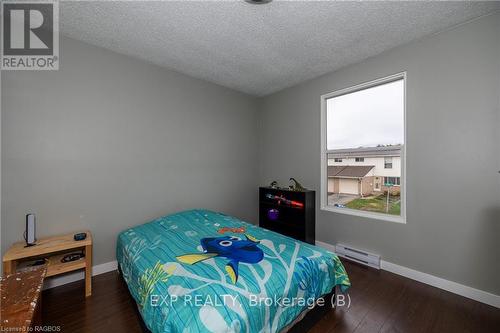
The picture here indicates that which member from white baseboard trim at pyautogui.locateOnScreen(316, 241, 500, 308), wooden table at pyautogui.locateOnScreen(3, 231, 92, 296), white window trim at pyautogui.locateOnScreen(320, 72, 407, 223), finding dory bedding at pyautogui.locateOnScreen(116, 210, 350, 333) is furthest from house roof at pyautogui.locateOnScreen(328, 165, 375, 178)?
wooden table at pyautogui.locateOnScreen(3, 231, 92, 296)

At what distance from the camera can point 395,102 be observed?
2475 mm

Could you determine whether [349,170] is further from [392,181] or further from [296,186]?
[296,186]

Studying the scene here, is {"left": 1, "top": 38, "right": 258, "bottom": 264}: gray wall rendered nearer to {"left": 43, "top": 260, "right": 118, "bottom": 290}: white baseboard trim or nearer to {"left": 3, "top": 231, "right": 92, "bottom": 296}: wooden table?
{"left": 43, "top": 260, "right": 118, "bottom": 290}: white baseboard trim

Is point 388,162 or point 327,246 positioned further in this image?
point 327,246

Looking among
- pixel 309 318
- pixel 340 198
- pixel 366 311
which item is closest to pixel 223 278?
pixel 309 318

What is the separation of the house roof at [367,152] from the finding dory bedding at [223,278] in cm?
157

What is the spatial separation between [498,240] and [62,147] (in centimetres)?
435

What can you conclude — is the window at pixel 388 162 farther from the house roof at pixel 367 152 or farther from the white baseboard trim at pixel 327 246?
the white baseboard trim at pixel 327 246

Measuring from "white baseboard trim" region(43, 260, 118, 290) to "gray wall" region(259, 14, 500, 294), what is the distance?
316 cm

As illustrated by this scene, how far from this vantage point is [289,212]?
3223 mm

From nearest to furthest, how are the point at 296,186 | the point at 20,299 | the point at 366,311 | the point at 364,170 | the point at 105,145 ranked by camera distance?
the point at 20,299 < the point at 366,311 < the point at 105,145 < the point at 364,170 < the point at 296,186

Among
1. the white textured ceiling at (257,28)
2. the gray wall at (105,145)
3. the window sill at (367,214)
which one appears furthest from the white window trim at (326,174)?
the gray wall at (105,145)

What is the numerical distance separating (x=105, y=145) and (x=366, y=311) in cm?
323

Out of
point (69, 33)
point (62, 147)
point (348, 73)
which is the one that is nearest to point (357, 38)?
point (348, 73)
